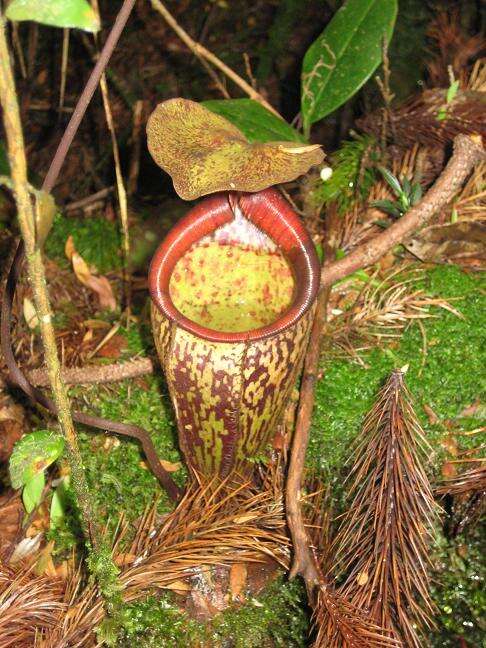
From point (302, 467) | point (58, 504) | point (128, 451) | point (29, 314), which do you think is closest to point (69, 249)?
point (29, 314)

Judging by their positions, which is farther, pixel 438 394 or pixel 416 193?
pixel 416 193

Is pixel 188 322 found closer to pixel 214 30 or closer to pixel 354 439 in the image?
pixel 354 439

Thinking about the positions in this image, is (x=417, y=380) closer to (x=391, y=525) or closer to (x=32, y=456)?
(x=391, y=525)

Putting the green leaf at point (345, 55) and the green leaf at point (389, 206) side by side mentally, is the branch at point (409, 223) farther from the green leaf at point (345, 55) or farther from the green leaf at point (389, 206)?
the green leaf at point (345, 55)

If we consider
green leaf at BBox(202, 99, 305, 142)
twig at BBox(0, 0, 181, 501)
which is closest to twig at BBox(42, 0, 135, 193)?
twig at BBox(0, 0, 181, 501)

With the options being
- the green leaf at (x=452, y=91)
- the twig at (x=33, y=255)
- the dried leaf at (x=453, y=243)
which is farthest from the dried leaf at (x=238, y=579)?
the green leaf at (x=452, y=91)

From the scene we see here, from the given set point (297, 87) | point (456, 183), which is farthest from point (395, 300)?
point (297, 87)
